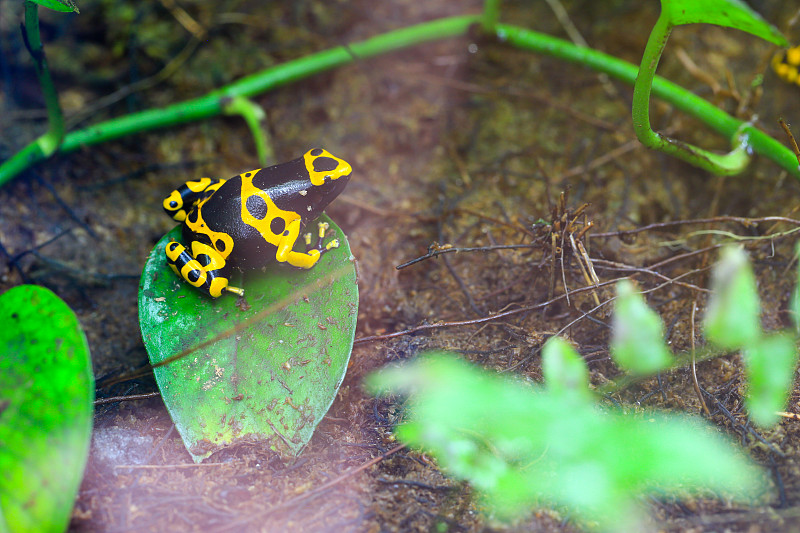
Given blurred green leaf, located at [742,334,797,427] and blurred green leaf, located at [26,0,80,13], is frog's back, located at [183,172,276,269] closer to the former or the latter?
blurred green leaf, located at [26,0,80,13]

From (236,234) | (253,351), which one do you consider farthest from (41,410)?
(236,234)

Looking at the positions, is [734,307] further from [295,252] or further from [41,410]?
[41,410]

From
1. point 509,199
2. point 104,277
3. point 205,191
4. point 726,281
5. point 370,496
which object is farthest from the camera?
point 509,199

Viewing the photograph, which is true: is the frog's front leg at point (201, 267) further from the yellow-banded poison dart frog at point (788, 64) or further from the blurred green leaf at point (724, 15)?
the yellow-banded poison dart frog at point (788, 64)

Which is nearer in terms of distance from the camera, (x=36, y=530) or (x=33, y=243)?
(x=36, y=530)

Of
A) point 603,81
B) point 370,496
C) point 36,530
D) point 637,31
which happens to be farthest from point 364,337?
point 637,31

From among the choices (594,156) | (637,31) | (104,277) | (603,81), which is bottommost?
(104,277)

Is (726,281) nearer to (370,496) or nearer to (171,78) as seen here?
(370,496)
